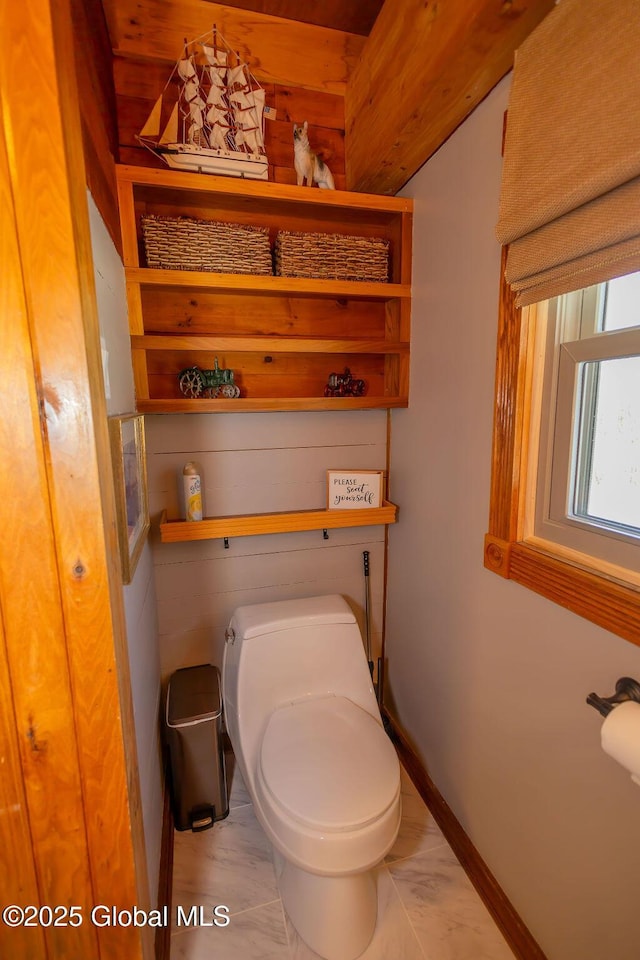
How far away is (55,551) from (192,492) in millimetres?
813

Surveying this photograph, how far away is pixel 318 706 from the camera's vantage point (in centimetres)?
146

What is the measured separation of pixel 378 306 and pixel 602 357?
3.27 ft

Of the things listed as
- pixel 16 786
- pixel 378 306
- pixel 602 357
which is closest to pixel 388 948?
pixel 16 786

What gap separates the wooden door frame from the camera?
625 millimetres

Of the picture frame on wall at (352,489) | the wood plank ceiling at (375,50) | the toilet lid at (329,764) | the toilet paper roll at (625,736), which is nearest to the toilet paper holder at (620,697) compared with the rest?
the toilet paper roll at (625,736)

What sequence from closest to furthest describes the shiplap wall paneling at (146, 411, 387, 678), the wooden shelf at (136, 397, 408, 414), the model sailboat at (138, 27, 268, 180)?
the model sailboat at (138, 27, 268, 180), the wooden shelf at (136, 397, 408, 414), the shiplap wall paneling at (146, 411, 387, 678)

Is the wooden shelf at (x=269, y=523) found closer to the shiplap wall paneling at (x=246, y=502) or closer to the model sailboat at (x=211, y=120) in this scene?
the shiplap wall paneling at (x=246, y=502)

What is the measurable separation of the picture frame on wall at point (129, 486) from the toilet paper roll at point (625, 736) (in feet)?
3.18

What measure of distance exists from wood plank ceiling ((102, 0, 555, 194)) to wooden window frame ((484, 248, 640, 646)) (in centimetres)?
42

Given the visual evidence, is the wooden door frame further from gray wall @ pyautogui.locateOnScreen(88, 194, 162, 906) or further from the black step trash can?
the black step trash can

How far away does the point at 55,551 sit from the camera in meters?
0.70

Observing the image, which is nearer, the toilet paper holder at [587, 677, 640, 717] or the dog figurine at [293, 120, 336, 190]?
the toilet paper holder at [587, 677, 640, 717]

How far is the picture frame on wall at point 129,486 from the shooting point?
0.91 meters

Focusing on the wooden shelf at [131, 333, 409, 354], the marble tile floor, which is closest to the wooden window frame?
the wooden shelf at [131, 333, 409, 354]
